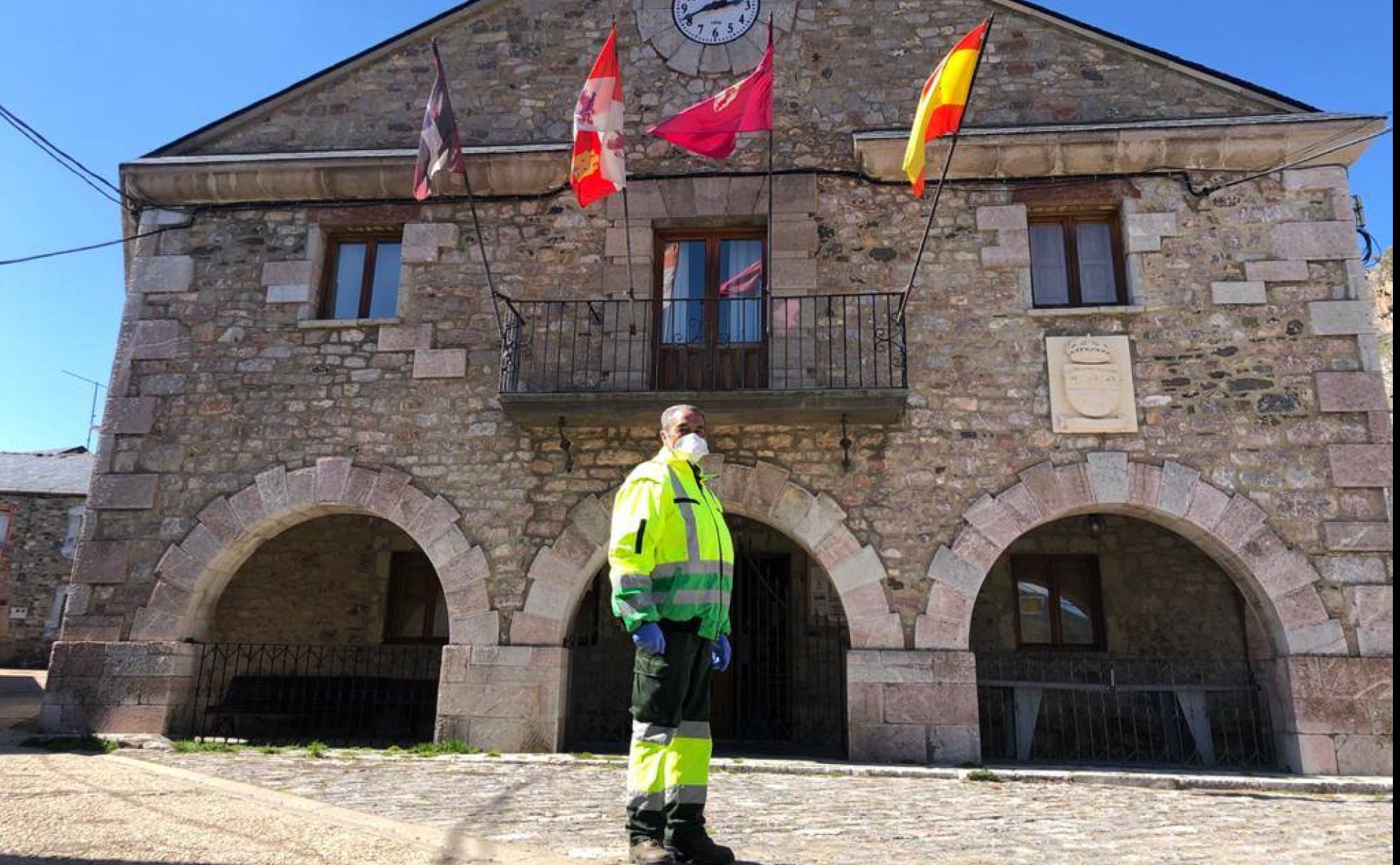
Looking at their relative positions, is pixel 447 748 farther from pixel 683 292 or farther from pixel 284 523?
pixel 683 292

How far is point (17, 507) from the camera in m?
20.2

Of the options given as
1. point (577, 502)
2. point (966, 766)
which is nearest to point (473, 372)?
point (577, 502)

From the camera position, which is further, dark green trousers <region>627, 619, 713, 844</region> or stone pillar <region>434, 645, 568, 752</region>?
stone pillar <region>434, 645, 568, 752</region>

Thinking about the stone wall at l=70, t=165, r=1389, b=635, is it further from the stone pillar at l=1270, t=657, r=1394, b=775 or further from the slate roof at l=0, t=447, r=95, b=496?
the slate roof at l=0, t=447, r=95, b=496

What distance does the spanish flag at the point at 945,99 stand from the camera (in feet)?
22.5

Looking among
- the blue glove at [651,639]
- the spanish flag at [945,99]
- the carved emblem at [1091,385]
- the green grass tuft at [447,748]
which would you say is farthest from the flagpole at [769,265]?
the blue glove at [651,639]

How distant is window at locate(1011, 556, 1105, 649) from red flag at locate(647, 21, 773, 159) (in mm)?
4937

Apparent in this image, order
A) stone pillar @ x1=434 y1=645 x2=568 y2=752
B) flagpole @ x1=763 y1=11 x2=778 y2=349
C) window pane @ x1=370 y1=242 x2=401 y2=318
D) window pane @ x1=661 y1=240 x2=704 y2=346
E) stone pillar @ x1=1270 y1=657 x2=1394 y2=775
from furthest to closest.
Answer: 1. window pane @ x1=370 y1=242 x2=401 y2=318
2. window pane @ x1=661 y1=240 x2=704 y2=346
3. flagpole @ x1=763 y1=11 x2=778 y2=349
4. stone pillar @ x1=434 y1=645 x2=568 y2=752
5. stone pillar @ x1=1270 y1=657 x2=1394 y2=775

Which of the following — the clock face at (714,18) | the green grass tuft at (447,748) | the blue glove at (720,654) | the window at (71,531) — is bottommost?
the green grass tuft at (447,748)

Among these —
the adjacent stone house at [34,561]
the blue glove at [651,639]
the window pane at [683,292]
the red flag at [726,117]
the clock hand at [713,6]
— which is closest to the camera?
the blue glove at [651,639]

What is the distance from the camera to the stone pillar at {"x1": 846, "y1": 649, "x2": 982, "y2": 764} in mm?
7016

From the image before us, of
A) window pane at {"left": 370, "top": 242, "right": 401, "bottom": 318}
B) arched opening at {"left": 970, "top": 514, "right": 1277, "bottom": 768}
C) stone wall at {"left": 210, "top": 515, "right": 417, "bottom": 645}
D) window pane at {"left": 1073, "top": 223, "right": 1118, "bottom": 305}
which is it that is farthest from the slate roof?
window pane at {"left": 1073, "top": 223, "right": 1118, "bottom": 305}

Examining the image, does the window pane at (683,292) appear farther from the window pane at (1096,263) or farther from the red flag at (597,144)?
the window pane at (1096,263)

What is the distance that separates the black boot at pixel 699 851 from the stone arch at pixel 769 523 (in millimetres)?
4184
